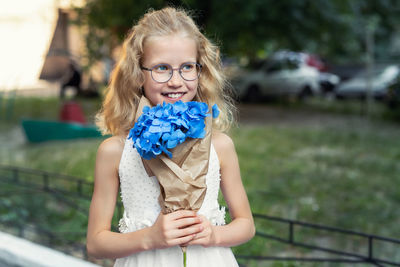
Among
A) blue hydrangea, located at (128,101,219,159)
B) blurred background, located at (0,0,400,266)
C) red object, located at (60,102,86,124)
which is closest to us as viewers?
blue hydrangea, located at (128,101,219,159)

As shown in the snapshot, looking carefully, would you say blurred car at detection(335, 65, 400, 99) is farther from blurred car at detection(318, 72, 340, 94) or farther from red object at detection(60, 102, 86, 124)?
red object at detection(60, 102, 86, 124)

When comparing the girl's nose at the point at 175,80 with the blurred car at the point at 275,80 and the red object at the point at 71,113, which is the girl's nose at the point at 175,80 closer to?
the red object at the point at 71,113

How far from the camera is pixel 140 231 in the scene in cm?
166

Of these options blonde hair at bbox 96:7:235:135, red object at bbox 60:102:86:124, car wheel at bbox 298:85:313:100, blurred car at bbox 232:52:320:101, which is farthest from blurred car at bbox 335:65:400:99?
blonde hair at bbox 96:7:235:135

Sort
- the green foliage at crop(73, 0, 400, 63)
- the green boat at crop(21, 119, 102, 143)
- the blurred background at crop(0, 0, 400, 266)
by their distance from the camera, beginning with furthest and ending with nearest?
the green foliage at crop(73, 0, 400, 63)
the green boat at crop(21, 119, 102, 143)
the blurred background at crop(0, 0, 400, 266)

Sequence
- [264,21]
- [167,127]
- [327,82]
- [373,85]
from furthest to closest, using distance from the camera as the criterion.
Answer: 1. [327,82]
2. [373,85]
3. [264,21]
4. [167,127]

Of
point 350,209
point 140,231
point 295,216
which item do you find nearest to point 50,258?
point 140,231

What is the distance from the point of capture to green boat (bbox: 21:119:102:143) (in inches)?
354

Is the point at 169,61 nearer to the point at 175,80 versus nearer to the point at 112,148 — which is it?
the point at 175,80

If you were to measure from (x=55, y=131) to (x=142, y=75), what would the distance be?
762 centimetres

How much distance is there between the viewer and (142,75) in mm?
1814

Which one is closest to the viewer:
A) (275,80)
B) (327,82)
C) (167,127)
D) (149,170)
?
(167,127)

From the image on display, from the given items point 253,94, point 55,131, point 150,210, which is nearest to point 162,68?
point 150,210

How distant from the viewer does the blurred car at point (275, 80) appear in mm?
15508
